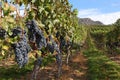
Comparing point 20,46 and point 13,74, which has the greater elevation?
point 20,46

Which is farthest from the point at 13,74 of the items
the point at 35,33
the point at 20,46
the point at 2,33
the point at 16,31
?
the point at 2,33

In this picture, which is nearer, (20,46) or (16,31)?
(16,31)

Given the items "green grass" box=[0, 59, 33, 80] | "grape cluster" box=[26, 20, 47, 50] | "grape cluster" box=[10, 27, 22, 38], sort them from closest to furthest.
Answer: "grape cluster" box=[10, 27, 22, 38] < "grape cluster" box=[26, 20, 47, 50] < "green grass" box=[0, 59, 33, 80]

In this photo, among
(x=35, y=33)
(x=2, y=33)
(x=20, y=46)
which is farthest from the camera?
(x=35, y=33)

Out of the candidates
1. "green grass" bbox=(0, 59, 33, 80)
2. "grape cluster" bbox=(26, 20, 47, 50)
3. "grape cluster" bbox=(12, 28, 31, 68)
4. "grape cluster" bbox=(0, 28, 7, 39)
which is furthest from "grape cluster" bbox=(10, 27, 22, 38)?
"green grass" bbox=(0, 59, 33, 80)

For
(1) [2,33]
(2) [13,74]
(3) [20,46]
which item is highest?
(1) [2,33]

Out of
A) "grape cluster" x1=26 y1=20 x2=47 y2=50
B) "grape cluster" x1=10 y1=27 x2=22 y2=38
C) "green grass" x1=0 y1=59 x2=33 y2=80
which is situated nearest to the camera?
"grape cluster" x1=10 y1=27 x2=22 y2=38

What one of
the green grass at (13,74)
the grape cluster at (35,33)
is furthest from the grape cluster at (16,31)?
the green grass at (13,74)

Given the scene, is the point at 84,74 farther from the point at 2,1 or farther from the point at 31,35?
the point at 2,1

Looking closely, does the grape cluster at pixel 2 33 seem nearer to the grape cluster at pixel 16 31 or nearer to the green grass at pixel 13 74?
the grape cluster at pixel 16 31

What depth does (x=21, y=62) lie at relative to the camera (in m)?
8.36

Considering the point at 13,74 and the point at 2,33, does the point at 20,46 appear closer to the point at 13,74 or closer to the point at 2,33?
the point at 2,33

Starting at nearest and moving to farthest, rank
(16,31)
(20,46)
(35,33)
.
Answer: (16,31)
(20,46)
(35,33)

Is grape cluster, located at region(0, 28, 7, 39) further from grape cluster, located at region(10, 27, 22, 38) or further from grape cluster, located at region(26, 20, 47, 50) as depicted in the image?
grape cluster, located at region(26, 20, 47, 50)
